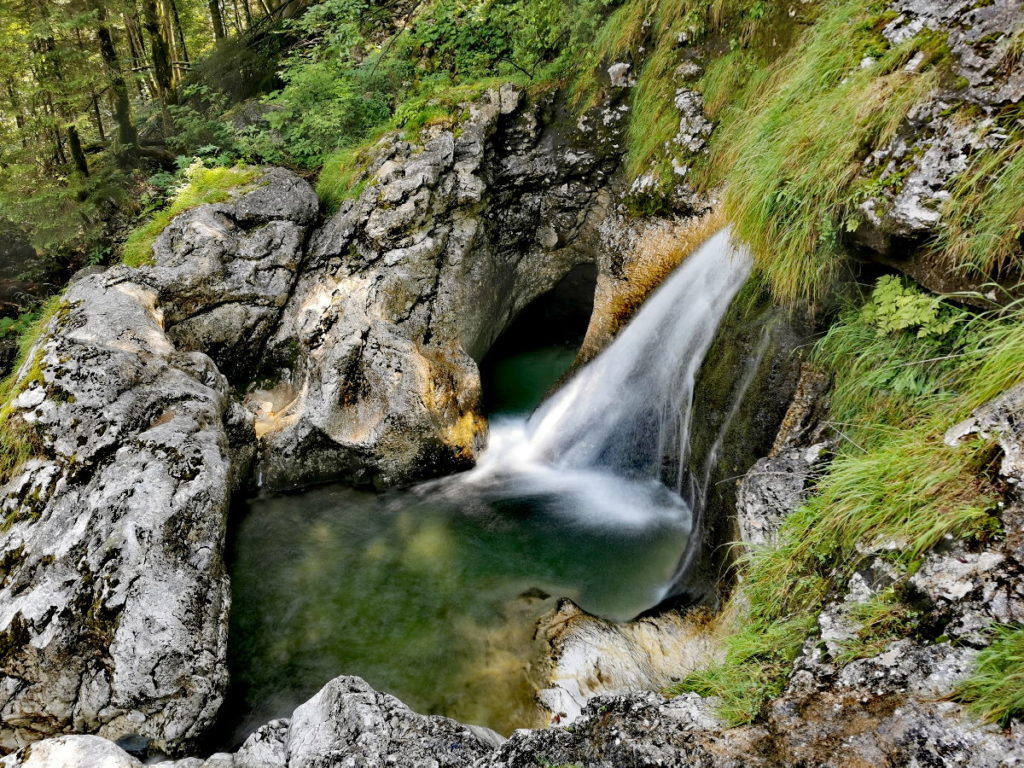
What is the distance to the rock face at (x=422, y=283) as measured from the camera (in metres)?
7.47

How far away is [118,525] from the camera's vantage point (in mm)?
4977

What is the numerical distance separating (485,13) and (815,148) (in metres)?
8.26

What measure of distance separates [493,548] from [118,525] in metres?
3.67

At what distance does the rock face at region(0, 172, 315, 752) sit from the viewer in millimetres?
4312

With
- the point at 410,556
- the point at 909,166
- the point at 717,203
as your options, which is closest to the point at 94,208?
the point at 410,556

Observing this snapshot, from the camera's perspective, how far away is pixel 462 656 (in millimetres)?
5105

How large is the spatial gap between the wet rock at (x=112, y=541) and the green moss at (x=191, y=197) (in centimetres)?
130

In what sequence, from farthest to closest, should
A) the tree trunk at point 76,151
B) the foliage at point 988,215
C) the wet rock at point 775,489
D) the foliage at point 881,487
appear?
the tree trunk at point 76,151 < the wet rock at point 775,489 < the foliage at point 988,215 < the foliage at point 881,487

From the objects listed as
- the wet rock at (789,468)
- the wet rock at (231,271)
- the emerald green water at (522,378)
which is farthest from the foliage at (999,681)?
the wet rock at (231,271)

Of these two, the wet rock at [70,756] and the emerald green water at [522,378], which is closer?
the wet rock at [70,756]

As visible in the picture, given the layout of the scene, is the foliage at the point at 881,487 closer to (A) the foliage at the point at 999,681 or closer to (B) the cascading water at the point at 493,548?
(A) the foliage at the point at 999,681

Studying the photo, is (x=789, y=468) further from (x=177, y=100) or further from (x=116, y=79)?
(x=177, y=100)

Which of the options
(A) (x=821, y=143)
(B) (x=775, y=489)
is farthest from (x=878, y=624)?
(A) (x=821, y=143)

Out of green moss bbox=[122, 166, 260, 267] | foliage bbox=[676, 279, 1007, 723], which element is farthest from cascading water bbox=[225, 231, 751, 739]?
green moss bbox=[122, 166, 260, 267]
